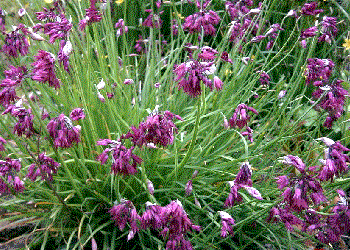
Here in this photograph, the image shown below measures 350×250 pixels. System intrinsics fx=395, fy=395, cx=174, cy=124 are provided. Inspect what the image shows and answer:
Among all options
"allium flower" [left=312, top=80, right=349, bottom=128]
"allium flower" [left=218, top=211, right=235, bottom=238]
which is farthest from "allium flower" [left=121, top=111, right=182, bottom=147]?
"allium flower" [left=312, top=80, right=349, bottom=128]

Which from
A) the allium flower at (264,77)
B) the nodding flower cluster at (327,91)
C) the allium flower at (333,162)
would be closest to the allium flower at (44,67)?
the allium flower at (333,162)

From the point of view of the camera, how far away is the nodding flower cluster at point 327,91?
6.82ft

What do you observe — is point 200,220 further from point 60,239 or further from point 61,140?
point 61,140

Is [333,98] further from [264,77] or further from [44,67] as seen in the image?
[44,67]

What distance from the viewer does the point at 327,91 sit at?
2.09 metres

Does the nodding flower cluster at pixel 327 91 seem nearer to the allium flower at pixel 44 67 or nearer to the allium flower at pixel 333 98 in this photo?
the allium flower at pixel 333 98

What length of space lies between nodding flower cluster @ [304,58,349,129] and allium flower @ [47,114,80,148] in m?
1.30

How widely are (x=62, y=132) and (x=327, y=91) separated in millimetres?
1375

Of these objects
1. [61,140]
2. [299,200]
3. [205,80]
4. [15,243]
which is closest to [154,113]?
[205,80]

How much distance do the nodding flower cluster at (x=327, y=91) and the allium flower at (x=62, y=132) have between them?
130cm

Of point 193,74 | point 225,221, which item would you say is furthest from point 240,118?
point 193,74

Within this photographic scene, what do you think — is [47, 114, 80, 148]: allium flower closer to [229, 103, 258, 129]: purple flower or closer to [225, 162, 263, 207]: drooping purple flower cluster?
[225, 162, 263, 207]: drooping purple flower cluster

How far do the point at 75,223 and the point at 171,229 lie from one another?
867mm

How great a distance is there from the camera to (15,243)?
221 cm
